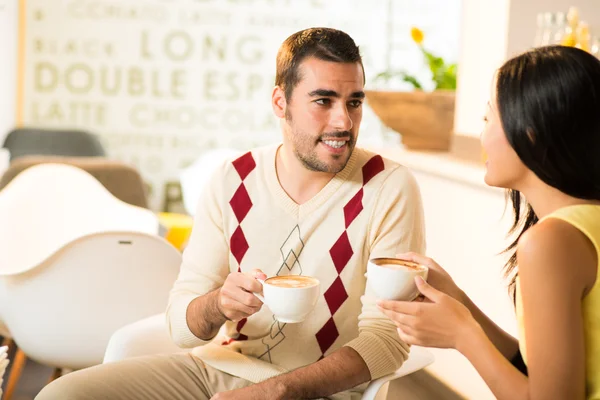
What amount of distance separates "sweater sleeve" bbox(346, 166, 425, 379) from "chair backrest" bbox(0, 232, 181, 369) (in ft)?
2.94

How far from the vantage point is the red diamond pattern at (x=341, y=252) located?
196 centimetres

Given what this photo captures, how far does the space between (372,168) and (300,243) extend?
0.84ft

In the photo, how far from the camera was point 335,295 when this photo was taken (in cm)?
196

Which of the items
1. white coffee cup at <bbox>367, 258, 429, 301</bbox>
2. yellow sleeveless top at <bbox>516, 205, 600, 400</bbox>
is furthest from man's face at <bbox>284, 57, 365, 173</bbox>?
yellow sleeveless top at <bbox>516, 205, 600, 400</bbox>

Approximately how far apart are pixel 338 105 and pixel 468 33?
5.95ft

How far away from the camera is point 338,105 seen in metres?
1.99

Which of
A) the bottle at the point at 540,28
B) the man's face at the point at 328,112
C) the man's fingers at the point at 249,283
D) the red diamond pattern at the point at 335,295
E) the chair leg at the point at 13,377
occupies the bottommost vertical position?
the chair leg at the point at 13,377

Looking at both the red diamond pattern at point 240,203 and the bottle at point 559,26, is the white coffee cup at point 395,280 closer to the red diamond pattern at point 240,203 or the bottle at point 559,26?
the red diamond pattern at point 240,203

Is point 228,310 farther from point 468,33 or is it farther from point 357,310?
point 468,33

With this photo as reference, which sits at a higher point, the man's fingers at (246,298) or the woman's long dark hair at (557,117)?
the woman's long dark hair at (557,117)

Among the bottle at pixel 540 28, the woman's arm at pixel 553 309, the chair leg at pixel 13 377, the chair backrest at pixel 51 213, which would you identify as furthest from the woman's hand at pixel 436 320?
the chair leg at pixel 13 377

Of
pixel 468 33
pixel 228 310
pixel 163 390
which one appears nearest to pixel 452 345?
pixel 228 310

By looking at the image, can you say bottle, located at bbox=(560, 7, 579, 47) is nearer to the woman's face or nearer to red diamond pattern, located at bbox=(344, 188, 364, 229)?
red diamond pattern, located at bbox=(344, 188, 364, 229)

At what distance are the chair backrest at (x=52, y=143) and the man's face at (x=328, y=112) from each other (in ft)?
13.4
